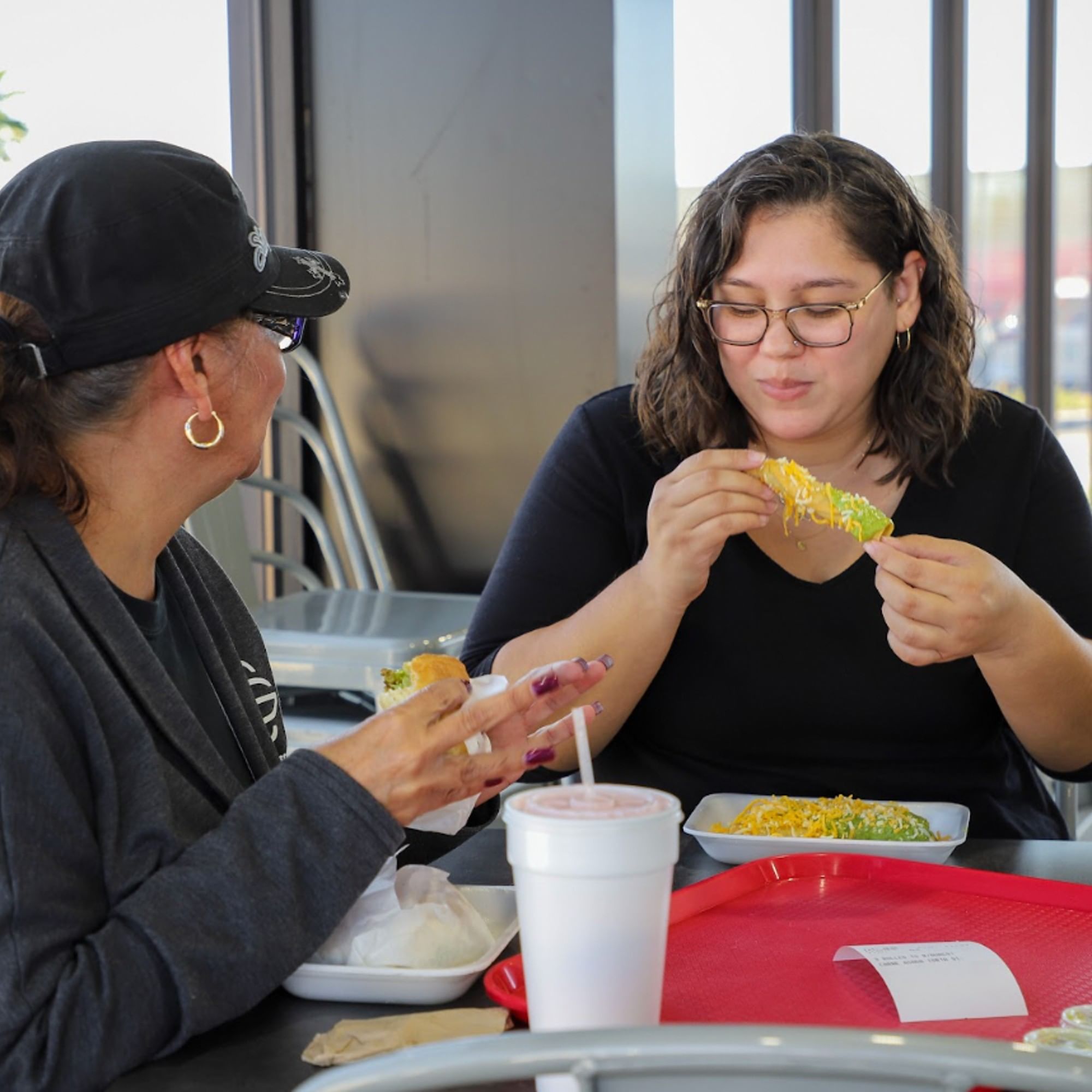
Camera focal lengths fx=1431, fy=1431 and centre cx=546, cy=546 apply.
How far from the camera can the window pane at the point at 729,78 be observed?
175 inches

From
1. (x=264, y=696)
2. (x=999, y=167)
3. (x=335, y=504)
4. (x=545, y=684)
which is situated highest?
(x=999, y=167)

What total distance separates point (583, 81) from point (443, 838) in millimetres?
2398

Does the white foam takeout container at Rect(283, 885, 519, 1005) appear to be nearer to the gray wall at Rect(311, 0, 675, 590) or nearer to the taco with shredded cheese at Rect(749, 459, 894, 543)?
the taco with shredded cheese at Rect(749, 459, 894, 543)

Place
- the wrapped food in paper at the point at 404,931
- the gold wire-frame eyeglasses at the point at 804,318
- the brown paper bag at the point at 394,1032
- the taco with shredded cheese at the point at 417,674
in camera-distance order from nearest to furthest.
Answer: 1. the brown paper bag at the point at 394,1032
2. the wrapped food in paper at the point at 404,931
3. the taco with shredded cheese at the point at 417,674
4. the gold wire-frame eyeglasses at the point at 804,318

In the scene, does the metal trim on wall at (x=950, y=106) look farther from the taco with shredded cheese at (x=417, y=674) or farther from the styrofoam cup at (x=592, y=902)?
the styrofoam cup at (x=592, y=902)

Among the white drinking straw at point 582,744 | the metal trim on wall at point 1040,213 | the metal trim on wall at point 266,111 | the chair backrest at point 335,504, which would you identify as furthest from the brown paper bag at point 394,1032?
the metal trim on wall at point 1040,213

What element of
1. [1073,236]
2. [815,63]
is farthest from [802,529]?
[1073,236]

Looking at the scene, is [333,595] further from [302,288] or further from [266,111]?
[302,288]

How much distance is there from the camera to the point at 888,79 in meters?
5.57

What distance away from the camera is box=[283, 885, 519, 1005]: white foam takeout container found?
1042mm

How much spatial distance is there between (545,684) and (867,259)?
0.89m

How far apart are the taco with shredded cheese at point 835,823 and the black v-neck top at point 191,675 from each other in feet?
1.55

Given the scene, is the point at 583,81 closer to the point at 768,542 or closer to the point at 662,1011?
the point at 768,542

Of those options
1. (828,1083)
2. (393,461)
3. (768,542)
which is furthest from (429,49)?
(828,1083)
